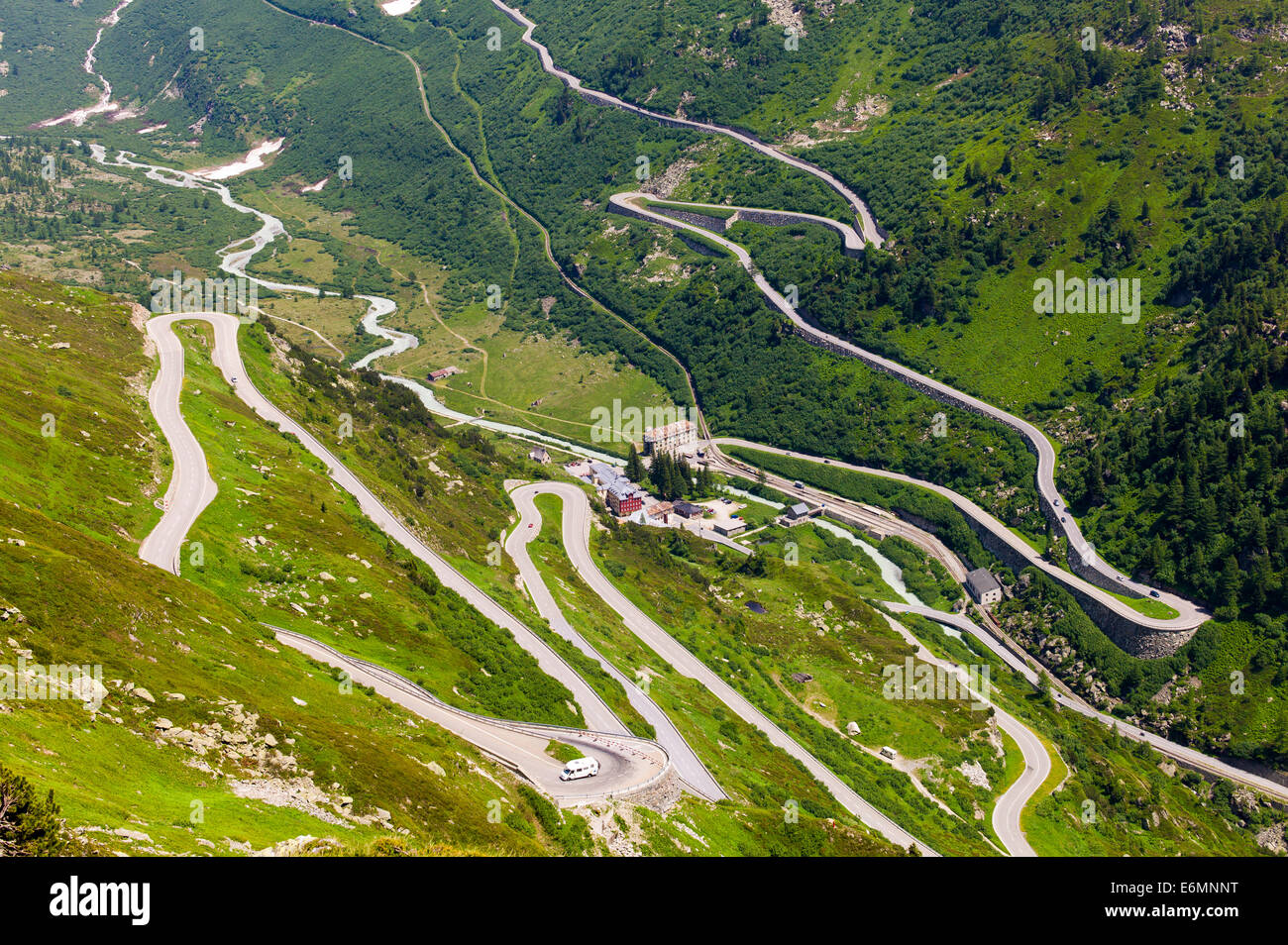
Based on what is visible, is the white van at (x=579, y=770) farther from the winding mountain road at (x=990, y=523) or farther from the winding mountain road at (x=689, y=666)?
the winding mountain road at (x=990, y=523)

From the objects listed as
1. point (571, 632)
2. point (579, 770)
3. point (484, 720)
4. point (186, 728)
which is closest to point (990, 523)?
point (571, 632)

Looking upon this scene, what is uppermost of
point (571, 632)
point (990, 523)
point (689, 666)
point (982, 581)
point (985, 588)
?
point (990, 523)

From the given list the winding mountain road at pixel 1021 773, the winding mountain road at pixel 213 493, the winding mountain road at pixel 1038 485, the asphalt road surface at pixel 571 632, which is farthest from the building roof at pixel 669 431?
the winding mountain road at pixel 213 493

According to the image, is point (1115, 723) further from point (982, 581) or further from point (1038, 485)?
point (1038, 485)

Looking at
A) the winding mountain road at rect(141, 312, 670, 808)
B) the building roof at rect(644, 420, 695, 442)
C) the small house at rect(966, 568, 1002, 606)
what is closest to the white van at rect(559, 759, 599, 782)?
the winding mountain road at rect(141, 312, 670, 808)

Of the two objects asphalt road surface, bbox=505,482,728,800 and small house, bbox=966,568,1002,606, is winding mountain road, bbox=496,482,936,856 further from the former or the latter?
small house, bbox=966,568,1002,606

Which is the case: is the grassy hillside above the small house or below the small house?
above
